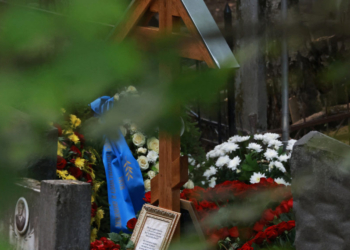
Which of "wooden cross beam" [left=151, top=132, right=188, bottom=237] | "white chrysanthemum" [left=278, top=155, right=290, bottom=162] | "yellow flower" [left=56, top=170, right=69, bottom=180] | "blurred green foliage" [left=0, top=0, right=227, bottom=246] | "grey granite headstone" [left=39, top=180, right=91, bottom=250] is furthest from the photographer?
"white chrysanthemum" [left=278, top=155, right=290, bottom=162]

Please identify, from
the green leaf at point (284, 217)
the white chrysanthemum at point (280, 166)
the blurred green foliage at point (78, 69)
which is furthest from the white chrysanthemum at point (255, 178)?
the blurred green foliage at point (78, 69)

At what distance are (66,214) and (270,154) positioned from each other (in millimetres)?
1449

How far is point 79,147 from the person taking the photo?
2.51 metres

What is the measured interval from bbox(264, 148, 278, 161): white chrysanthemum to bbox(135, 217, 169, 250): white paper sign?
32.5 inches

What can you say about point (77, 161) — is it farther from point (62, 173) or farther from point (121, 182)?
point (121, 182)

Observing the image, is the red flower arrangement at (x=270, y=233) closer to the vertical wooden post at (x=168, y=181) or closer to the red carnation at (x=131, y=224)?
the vertical wooden post at (x=168, y=181)

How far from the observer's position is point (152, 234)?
2.00 metres

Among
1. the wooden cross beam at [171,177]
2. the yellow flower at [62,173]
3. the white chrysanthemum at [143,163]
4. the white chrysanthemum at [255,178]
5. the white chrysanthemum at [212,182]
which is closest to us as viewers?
the wooden cross beam at [171,177]

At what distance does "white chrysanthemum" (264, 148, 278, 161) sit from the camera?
8.16 ft

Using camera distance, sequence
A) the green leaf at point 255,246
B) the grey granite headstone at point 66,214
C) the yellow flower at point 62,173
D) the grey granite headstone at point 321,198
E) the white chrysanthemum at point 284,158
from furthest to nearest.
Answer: the white chrysanthemum at point 284,158 < the yellow flower at point 62,173 < the green leaf at point 255,246 < the grey granite headstone at point 321,198 < the grey granite headstone at point 66,214

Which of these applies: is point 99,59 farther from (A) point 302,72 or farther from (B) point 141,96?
(A) point 302,72

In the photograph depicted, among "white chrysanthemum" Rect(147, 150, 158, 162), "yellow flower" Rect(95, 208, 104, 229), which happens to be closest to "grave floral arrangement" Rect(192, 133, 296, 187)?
"white chrysanthemum" Rect(147, 150, 158, 162)

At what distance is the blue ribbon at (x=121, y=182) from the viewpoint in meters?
2.50

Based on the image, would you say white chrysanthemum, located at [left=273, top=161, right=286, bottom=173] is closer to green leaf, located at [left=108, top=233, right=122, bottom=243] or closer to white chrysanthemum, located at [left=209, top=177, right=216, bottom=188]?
white chrysanthemum, located at [left=209, top=177, right=216, bottom=188]
